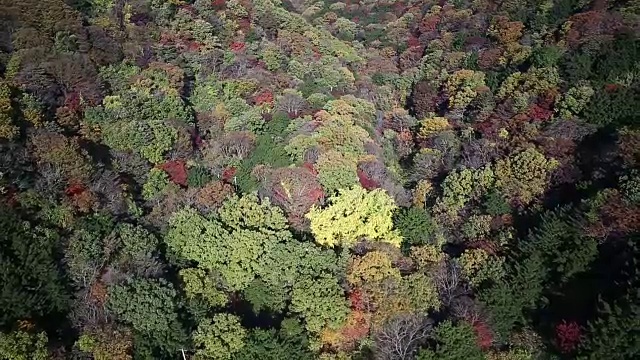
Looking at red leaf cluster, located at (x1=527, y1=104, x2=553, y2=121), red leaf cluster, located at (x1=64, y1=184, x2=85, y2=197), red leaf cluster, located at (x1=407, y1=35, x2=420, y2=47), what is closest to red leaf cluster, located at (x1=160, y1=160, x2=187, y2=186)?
red leaf cluster, located at (x1=64, y1=184, x2=85, y2=197)

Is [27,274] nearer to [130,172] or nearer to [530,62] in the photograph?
[130,172]

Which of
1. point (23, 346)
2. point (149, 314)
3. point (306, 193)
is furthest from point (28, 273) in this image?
point (306, 193)

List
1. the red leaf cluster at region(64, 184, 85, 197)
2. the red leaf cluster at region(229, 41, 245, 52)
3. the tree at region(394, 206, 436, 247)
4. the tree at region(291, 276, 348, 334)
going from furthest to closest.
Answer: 1. the red leaf cluster at region(229, 41, 245, 52)
2. the tree at region(394, 206, 436, 247)
3. the red leaf cluster at region(64, 184, 85, 197)
4. the tree at region(291, 276, 348, 334)

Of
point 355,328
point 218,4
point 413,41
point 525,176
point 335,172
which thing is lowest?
point 413,41

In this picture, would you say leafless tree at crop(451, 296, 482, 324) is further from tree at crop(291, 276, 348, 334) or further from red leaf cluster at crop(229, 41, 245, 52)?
red leaf cluster at crop(229, 41, 245, 52)

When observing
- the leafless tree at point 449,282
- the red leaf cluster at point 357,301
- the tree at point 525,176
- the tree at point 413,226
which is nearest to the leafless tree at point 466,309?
the leafless tree at point 449,282

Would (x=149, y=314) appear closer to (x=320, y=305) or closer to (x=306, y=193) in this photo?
(x=320, y=305)
